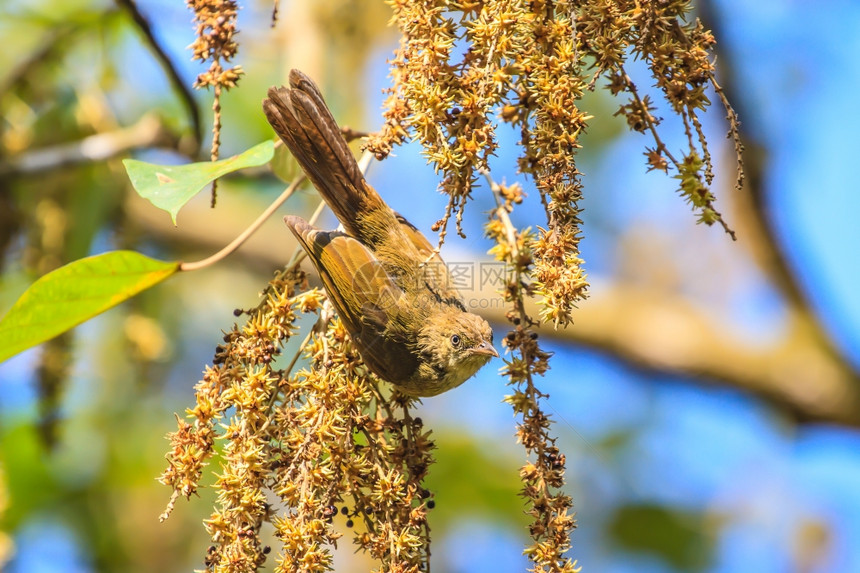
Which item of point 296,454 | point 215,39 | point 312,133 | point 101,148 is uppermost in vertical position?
point 101,148

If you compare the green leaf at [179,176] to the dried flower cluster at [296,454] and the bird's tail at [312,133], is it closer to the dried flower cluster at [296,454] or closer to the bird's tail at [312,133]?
the dried flower cluster at [296,454]

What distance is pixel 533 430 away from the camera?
180 centimetres

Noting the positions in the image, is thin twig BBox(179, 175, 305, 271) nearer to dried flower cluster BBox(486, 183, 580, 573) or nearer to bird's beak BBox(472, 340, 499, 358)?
dried flower cluster BBox(486, 183, 580, 573)

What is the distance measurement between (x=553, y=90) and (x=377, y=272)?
1487 millimetres

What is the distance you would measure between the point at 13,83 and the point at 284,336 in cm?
321

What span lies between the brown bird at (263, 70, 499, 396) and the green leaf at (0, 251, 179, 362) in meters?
0.53

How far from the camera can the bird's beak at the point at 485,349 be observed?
118 inches

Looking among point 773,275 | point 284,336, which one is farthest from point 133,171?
point 773,275

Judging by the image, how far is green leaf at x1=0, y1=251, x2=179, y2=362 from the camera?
2.21m

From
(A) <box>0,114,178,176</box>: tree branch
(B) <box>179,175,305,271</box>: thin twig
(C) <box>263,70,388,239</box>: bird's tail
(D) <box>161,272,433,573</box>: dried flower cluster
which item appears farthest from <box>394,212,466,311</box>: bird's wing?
(A) <box>0,114,178,176</box>: tree branch

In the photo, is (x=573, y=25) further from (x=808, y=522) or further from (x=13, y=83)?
(x=808, y=522)

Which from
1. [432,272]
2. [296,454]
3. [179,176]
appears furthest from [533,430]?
[432,272]

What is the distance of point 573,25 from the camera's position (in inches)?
68.1

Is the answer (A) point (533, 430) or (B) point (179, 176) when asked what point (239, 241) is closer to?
(B) point (179, 176)
